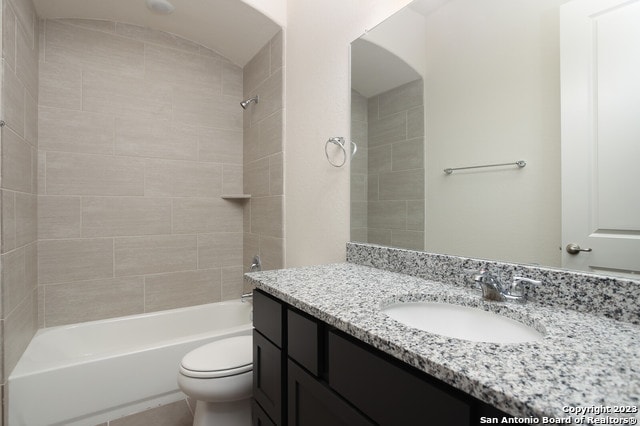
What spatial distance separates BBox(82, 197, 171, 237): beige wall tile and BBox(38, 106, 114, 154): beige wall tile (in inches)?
14.1

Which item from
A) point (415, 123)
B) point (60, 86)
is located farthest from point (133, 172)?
point (415, 123)

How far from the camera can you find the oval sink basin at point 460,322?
2.63ft

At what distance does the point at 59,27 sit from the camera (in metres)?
2.06

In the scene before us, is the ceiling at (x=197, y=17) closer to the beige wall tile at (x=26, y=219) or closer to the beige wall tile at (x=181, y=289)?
the beige wall tile at (x=26, y=219)

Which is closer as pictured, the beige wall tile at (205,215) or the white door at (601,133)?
the white door at (601,133)

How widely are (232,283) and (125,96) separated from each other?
1.65 metres

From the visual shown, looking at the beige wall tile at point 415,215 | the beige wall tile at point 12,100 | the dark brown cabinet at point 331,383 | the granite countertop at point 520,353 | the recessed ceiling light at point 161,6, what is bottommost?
the dark brown cabinet at point 331,383

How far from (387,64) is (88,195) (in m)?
2.10

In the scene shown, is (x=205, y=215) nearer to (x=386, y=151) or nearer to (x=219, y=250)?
(x=219, y=250)

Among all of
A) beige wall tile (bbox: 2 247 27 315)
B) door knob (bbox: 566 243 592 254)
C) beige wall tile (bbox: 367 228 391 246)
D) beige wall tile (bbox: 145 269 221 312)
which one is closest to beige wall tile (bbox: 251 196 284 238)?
beige wall tile (bbox: 145 269 221 312)

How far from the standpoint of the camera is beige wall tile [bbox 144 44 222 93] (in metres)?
2.36

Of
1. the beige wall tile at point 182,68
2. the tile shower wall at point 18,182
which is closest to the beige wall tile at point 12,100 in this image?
the tile shower wall at point 18,182

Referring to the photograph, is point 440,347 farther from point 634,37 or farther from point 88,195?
point 88,195

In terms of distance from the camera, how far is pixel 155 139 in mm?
2361
